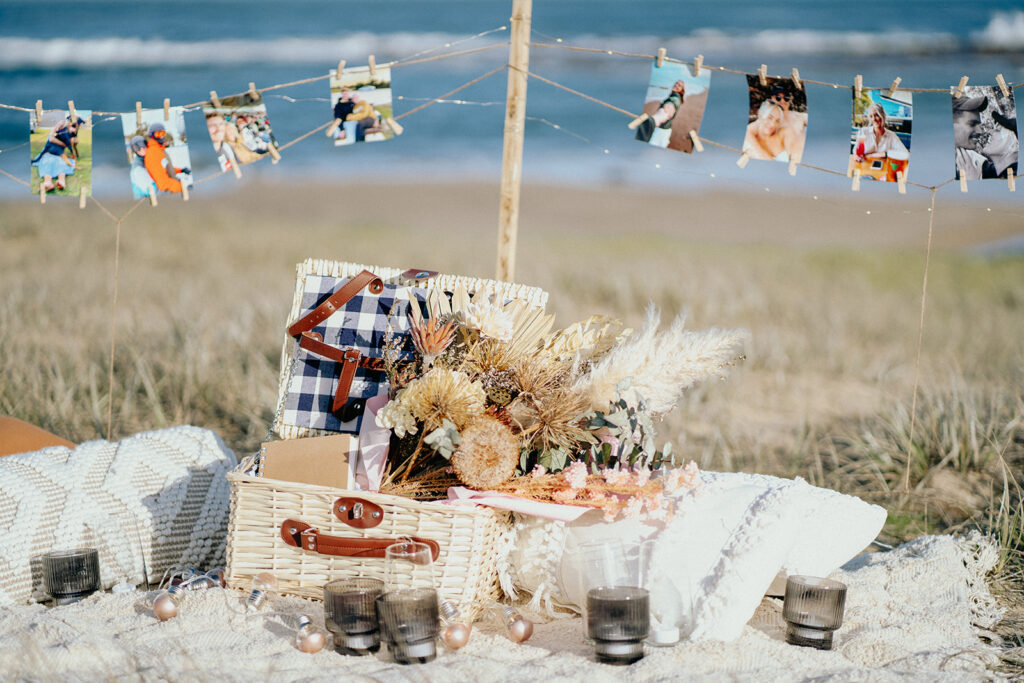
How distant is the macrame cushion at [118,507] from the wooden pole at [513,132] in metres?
1.30

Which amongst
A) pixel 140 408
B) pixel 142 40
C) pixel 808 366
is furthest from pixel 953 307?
pixel 142 40

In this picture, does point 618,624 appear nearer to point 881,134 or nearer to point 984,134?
point 881,134

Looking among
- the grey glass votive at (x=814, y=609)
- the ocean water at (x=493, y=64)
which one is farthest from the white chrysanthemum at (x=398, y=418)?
the ocean water at (x=493, y=64)

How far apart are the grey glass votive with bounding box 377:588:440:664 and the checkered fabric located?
966mm

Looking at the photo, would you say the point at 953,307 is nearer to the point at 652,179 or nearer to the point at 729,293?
the point at 729,293

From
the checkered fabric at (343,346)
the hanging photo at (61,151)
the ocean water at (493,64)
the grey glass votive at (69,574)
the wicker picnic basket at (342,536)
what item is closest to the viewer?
the wicker picnic basket at (342,536)

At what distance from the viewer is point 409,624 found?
2.35m

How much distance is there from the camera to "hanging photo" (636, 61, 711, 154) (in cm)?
343

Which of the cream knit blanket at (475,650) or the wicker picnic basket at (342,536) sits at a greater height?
the wicker picnic basket at (342,536)

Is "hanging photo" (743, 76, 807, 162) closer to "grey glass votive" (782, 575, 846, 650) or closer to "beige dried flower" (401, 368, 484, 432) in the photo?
"beige dried flower" (401, 368, 484, 432)

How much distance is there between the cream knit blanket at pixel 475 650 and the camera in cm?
228

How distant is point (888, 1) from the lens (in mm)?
18484

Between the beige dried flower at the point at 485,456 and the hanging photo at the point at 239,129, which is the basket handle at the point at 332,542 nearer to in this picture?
the beige dried flower at the point at 485,456

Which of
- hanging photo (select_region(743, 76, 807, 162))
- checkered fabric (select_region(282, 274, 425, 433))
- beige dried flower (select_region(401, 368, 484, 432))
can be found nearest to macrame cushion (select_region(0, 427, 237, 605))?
checkered fabric (select_region(282, 274, 425, 433))
